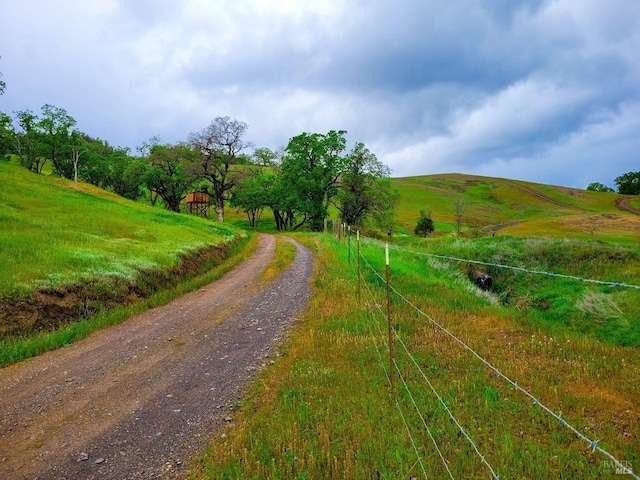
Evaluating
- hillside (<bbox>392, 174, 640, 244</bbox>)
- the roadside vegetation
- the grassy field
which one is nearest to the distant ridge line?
hillside (<bbox>392, 174, 640, 244</bbox>)

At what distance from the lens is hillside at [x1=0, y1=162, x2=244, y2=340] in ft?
34.9

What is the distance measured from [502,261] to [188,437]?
66.4ft

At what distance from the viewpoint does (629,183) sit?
5492 inches

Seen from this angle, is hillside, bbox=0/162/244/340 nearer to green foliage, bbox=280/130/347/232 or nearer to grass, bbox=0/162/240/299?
grass, bbox=0/162/240/299

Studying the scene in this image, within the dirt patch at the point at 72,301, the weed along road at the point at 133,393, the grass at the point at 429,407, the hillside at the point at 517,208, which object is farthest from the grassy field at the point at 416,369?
the hillside at the point at 517,208

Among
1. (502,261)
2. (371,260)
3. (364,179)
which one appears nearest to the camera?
(371,260)

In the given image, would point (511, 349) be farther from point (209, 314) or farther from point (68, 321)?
point (68, 321)

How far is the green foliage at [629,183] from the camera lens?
136125mm

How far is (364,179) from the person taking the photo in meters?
50.0

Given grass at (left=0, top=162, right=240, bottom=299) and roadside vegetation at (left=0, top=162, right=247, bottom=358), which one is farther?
grass at (left=0, top=162, right=240, bottom=299)

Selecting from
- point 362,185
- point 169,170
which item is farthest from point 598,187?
point 169,170

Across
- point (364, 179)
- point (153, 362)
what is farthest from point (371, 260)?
point (364, 179)

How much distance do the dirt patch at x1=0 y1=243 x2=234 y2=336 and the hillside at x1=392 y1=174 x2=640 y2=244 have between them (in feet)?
202

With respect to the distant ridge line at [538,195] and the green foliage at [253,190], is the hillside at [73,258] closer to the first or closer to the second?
the green foliage at [253,190]
